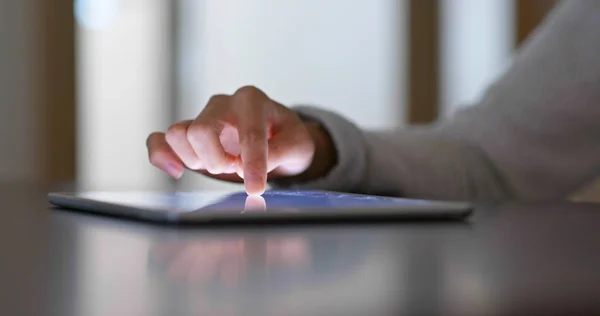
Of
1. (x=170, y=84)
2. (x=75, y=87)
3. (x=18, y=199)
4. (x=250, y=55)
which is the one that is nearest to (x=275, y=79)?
(x=250, y=55)

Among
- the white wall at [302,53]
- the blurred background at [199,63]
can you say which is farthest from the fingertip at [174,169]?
the white wall at [302,53]

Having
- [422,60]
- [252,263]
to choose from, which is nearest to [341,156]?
[252,263]

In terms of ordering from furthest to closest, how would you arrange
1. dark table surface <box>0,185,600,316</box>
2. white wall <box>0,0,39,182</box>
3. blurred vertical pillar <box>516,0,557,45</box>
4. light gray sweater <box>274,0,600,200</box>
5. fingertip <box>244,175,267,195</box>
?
blurred vertical pillar <box>516,0,557,45</box> < white wall <box>0,0,39,182</box> < light gray sweater <box>274,0,600,200</box> < fingertip <box>244,175,267,195</box> < dark table surface <box>0,185,600,316</box>

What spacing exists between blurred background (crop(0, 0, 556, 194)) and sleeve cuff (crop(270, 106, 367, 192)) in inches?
60.8

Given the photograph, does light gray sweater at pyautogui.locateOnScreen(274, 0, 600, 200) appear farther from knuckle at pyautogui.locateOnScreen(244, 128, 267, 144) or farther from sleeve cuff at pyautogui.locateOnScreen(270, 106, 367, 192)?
knuckle at pyautogui.locateOnScreen(244, 128, 267, 144)

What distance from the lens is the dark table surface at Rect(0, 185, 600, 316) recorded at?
18 cm

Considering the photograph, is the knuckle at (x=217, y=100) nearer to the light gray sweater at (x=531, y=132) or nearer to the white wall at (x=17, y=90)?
the light gray sweater at (x=531, y=132)

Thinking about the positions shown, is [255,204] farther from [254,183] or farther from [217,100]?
[217,100]

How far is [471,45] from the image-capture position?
321 cm

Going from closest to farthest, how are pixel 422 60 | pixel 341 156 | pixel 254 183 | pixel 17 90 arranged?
pixel 254 183
pixel 341 156
pixel 17 90
pixel 422 60

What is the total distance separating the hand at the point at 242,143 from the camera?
1.78 ft

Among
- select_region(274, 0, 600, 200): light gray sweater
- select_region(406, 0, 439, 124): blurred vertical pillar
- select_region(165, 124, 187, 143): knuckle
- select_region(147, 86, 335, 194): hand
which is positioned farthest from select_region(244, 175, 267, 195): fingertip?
select_region(406, 0, 439, 124): blurred vertical pillar

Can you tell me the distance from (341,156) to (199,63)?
6.29 ft

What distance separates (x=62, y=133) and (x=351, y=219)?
2.14 meters
